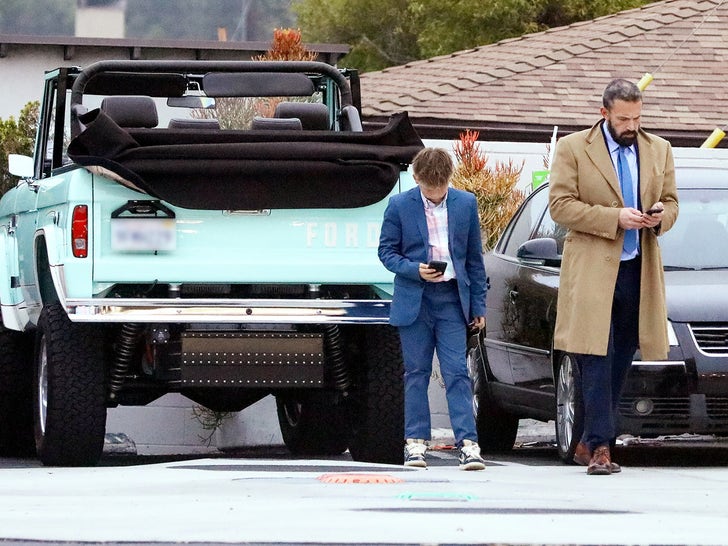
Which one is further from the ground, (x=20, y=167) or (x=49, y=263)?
(x=20, y=167)

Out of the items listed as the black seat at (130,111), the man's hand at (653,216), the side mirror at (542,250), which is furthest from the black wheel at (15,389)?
the man's hand at (653,216)

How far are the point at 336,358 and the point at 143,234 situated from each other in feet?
4.23

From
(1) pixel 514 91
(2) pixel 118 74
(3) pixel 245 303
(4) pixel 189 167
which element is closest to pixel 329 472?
(3) pixel 245 303

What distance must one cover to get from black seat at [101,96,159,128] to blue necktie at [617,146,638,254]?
2.58 meters

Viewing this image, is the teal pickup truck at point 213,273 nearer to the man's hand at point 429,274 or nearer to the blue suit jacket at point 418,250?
the blue suit jacket at point 418,250

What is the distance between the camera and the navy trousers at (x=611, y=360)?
8.84 meters

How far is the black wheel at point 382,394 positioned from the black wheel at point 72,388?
4.45 feet

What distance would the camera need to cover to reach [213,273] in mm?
8867

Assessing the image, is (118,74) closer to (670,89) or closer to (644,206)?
(644,206)

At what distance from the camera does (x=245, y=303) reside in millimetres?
8828

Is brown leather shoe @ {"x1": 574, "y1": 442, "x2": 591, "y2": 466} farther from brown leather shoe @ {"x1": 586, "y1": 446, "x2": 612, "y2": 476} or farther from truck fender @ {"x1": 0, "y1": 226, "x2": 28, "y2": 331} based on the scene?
truck fender @ {"x1": 0, "y1": 226, "x2": 28, "y2": 331}

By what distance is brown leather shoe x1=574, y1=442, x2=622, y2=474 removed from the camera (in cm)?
902

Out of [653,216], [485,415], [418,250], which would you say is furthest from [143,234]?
[485,415]

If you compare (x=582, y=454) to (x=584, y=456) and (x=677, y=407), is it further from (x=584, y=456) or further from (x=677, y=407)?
(x=677, y=407)
